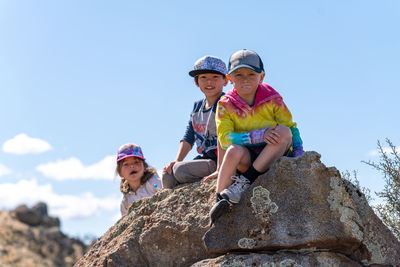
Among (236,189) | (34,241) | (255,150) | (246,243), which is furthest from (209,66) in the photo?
(34,241)

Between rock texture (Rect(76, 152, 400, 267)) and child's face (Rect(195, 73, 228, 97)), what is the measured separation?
1603 millimetres

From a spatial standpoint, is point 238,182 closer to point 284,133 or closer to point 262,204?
point 262,204

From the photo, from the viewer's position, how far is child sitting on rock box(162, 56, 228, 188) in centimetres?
563

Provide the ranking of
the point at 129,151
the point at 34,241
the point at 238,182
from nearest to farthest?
1. the point at 238,182
2. the point at 129,151
3. the point at 34,241

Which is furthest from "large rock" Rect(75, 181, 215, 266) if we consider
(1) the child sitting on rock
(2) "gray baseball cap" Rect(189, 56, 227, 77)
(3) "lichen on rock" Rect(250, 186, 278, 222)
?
(2) "gray baseball cap" Rect(189, 56, 227, 77)

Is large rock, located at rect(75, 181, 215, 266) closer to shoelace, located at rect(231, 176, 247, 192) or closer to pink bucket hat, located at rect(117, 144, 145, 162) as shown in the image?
shoelace, located at rect(231, 176, 247, 192)

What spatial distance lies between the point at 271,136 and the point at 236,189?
60 cm

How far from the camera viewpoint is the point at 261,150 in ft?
16.0

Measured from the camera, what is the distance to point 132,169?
745 centimetres

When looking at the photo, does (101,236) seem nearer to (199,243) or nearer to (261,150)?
(199,243)

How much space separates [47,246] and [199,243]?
28.3 m

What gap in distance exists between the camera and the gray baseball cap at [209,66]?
613 centimetres

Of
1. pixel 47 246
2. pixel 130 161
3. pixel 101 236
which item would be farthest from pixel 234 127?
pixel 47 246

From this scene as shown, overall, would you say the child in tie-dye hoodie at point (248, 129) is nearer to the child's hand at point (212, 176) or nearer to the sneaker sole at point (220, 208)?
the sneaker sole at point (220, 208)
